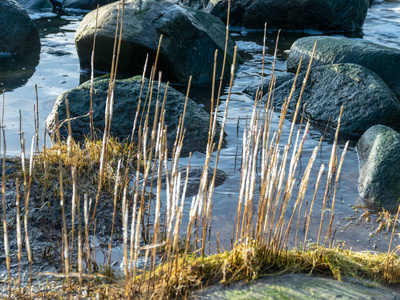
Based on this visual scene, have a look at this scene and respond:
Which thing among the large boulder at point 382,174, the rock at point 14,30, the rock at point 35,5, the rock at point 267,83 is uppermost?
the rock at point 35,5

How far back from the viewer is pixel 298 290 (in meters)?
2.63

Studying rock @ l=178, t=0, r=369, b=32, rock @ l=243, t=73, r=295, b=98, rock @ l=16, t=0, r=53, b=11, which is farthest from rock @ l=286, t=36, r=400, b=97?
rock @ l=16, t=0, r=53, b=11

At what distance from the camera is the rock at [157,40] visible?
7.43 meters

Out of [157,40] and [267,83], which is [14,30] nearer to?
[157,40]

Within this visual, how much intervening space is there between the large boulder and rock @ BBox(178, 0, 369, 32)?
709cm

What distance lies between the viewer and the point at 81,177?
4195mm

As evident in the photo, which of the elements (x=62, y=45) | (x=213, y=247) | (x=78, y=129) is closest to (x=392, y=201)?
(x=213, y=247)

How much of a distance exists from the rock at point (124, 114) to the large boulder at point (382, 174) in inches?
72.6

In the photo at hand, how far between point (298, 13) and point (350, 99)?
227 inches

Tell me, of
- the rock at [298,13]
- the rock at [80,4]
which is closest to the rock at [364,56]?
the rock at [298,13]

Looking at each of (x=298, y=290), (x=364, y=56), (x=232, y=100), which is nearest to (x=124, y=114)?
(x=232, y=100)

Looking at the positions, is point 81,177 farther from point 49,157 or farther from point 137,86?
point 137,86

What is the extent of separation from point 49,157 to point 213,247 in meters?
1.73

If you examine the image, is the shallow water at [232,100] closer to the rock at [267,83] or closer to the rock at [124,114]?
the rock at [267,83]
